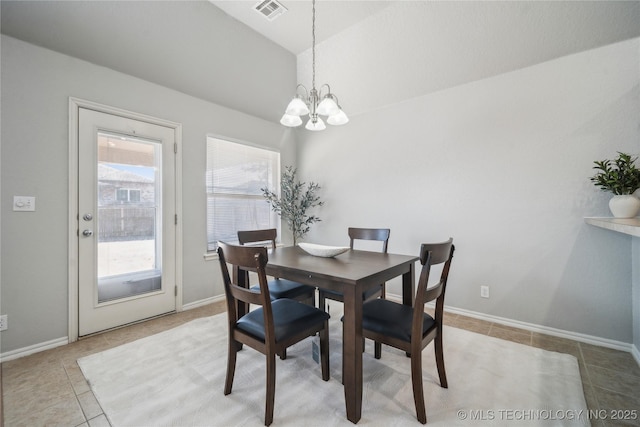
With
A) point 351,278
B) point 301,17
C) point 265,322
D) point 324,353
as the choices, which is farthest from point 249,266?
point 301,17

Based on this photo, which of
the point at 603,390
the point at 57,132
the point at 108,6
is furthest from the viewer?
the point at 57,132

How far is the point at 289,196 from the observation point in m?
4.17

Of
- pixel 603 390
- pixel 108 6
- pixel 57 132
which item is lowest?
pixel 603 390

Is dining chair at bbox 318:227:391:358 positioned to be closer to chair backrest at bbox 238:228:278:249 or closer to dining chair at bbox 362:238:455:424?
dining chair at bbox 362:238:455:424

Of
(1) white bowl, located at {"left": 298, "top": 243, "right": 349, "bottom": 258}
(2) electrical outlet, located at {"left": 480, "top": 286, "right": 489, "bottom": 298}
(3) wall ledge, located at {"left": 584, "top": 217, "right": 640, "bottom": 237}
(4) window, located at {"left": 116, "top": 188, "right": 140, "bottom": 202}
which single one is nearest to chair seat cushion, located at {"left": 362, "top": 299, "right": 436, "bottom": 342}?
(1) white bowl, located at {"left": 298, "top": 243, "right": 349, "bottom": 258}

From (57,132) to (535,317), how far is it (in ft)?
15.1

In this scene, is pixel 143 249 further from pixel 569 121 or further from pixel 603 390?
pixel 569 121

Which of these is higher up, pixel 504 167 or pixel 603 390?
pixel 504 167

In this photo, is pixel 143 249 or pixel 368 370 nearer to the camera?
pixel 368 370

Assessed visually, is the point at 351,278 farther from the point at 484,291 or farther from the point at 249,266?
the point at 484,291

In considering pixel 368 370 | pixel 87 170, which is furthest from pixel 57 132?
pixel 368 370

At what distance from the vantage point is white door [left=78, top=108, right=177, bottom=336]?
96.9 inches

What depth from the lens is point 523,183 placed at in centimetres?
263

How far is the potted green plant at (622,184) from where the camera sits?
78.3 inches
